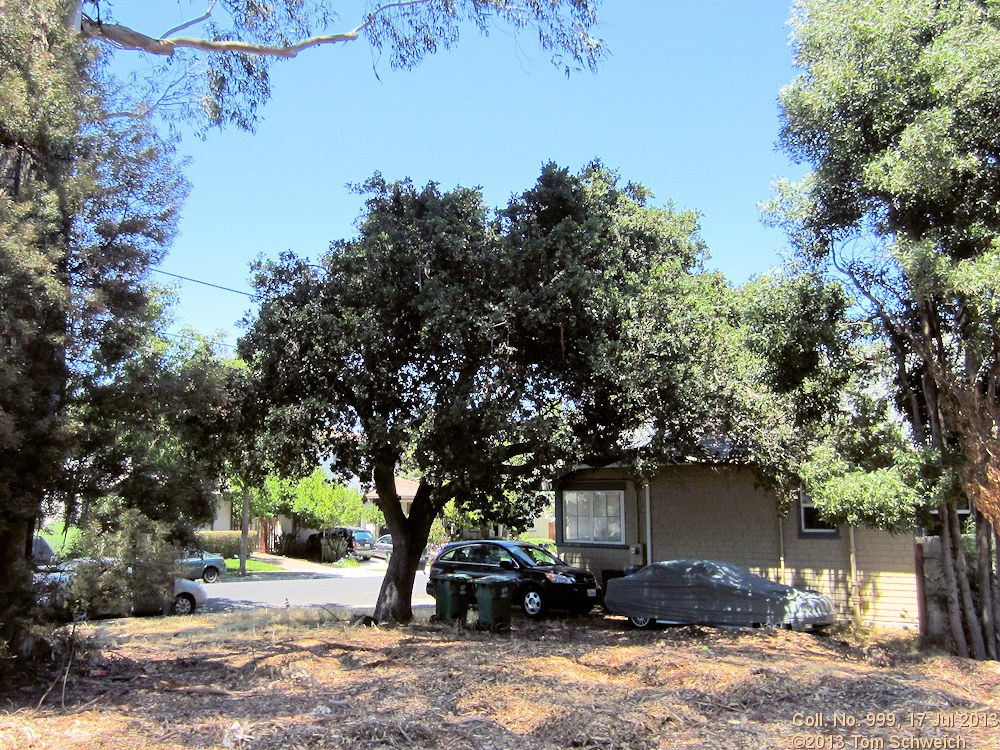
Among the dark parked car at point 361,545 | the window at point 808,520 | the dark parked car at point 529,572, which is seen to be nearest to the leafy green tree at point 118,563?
the dark parked car at point 529,572

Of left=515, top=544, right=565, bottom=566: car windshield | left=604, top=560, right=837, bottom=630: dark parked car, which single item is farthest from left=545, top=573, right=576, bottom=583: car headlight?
left=604, top=560, right=837, bottom=630: dark parked car

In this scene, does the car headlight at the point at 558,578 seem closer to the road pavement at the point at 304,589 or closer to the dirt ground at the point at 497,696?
the road pavement at the point at 304,589

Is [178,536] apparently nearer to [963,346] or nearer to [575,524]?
[963,346]

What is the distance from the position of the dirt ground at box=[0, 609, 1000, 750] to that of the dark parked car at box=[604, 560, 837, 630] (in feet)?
4.59

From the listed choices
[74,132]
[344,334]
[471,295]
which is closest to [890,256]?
[471,295]

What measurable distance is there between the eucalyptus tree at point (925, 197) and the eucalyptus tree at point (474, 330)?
261 cm

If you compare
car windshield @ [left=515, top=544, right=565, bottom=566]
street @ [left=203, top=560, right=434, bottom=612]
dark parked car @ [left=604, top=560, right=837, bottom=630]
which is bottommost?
street @ [left=203, top=560, right=434, bottom=612]

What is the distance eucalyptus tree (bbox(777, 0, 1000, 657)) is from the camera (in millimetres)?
8391

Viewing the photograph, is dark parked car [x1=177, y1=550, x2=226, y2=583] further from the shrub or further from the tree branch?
the tree branch

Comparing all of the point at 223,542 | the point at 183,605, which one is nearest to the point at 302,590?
the point at 183,605

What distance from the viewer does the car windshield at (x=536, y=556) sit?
57.3 feet

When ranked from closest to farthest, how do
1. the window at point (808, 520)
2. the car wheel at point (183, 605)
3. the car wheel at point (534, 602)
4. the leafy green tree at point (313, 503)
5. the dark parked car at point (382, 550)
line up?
the window at point (808, 520)
the car wheel at point (534, 602)
the car wheel at point (183, 605)
the leafy green tree at point (313, 503)
the dark parked car at point (382, 550)

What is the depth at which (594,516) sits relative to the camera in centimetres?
2012

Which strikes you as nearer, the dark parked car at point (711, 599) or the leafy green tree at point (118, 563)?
the leafy green tree at point (118, 563)
